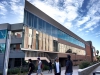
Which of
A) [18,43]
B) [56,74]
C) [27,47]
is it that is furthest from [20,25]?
[56,74]

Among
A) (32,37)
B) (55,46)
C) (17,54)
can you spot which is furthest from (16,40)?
(55,46)

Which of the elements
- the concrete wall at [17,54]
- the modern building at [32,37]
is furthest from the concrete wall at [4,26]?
the concrete wall at [17,54]

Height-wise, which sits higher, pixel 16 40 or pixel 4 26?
pixel 4 26

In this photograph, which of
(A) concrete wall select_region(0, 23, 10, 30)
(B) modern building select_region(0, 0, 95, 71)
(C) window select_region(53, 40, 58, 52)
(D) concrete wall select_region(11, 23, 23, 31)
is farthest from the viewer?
(C) window select_region(53, 40, 58, 52)

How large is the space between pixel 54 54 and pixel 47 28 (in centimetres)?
680

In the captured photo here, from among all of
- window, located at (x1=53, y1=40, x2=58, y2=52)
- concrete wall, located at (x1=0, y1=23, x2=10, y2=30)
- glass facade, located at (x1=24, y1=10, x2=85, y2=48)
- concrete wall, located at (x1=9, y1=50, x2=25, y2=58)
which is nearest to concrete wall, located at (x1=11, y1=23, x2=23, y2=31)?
concrete wall, located at (x1=0, y1=23, x2=10, y2=30)

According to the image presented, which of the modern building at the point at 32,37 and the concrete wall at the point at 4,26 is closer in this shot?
the modern building at the point at 32,37

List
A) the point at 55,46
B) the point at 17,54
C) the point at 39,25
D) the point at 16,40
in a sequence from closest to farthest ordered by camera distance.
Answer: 1. the point at 17,54
2. the point at 39,25
3. the point at 16,40
4. the point at 55,46

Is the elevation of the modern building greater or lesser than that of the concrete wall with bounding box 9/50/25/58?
greater

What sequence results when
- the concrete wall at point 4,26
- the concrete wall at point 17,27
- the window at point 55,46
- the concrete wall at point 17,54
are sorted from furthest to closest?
the window at point 55,46, the concrete wall at point 4,26, the concrete wall at point 17,27, the concrete wall at point 17,54

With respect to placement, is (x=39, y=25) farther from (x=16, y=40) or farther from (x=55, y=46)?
(x=55, y=46)

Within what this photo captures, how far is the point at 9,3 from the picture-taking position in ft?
41.0

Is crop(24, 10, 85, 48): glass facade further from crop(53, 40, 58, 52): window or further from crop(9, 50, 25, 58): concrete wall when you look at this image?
crop(9, 50, 25, 58): concrete wall

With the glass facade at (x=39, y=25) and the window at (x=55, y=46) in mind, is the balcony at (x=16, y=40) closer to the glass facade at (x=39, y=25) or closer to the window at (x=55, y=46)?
the glass facade at (x=39, y=25)
